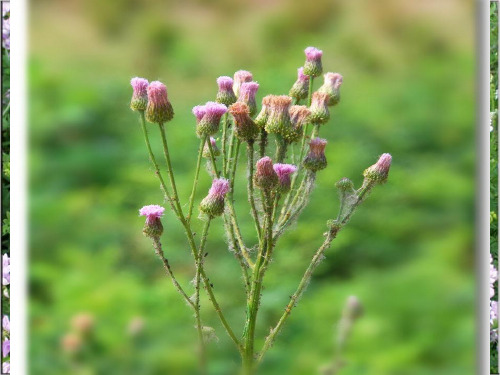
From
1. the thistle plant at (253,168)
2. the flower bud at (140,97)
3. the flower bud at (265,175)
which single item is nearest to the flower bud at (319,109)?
the thistle plant at (253,168)

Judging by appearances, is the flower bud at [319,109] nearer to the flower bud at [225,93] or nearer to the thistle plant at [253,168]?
the thistle plant at [253,168]

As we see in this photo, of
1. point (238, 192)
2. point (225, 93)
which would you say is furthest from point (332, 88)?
point (238, 192)

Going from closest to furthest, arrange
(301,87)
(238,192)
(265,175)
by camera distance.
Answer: (265,175) → (301,87) → (238,192)

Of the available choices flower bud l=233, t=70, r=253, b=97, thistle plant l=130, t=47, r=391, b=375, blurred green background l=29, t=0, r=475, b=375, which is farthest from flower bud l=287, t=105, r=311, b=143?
blurred green background l=29, t=0, r=475, b=375

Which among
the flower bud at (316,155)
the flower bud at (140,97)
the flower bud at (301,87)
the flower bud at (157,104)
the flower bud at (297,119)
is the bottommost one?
the flower bud at (316,155)

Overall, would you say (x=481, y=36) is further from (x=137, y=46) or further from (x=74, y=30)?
(x=74, y=30)

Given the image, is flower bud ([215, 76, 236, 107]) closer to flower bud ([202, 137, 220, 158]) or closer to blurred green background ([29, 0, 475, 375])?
flower bud ([202, 137, 220, 158])

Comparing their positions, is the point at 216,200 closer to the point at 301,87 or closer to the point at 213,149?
the point at 213,149
